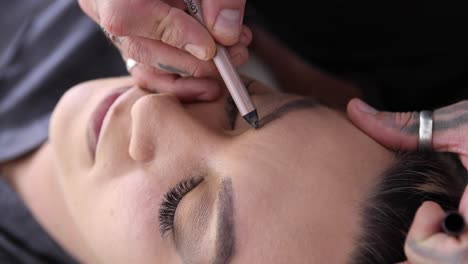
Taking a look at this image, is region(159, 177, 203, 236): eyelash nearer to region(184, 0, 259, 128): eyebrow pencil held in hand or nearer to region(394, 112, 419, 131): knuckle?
region(184, 0, 259, 128): eyebrow pencil held in hand

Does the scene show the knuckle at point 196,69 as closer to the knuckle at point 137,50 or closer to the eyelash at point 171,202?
the knuckle at point 137,50

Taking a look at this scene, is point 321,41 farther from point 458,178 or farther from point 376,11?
point 458,178

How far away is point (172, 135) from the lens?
78cm

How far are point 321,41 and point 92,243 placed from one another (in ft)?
3.44

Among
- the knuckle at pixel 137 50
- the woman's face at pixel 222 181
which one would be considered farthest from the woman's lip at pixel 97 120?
the knuckle at pixel 137 50

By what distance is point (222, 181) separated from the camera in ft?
2.38

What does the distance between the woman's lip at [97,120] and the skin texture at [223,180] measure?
0.04 feet

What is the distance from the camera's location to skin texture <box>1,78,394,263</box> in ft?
2.31

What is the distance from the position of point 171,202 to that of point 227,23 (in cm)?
30

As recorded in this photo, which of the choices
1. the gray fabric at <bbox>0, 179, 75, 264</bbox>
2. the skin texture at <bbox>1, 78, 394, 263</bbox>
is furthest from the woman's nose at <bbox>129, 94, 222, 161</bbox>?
the gray fabric at <bbox>0, 179, 75, 264</bbox>

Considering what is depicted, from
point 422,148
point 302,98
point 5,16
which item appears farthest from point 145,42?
point 5,16

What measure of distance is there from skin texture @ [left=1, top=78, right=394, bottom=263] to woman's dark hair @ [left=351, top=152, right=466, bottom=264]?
0.7 inches

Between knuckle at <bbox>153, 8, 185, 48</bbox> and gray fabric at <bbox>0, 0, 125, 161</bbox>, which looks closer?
knuckle at <bbox>153, 8, 185, 48</bbox>

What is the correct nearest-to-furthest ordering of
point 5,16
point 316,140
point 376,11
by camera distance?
point 316,140, point 5,16, point 376,11
